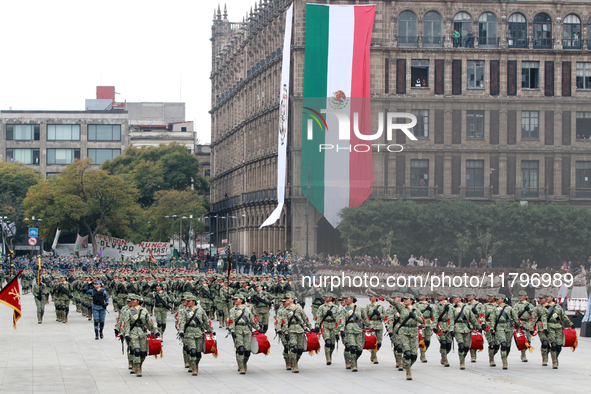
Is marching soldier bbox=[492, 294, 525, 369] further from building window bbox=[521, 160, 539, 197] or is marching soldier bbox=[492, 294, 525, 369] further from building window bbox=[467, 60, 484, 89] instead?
building window bbox=[467, 60, 484, 89]

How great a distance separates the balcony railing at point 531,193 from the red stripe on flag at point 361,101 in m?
11.1

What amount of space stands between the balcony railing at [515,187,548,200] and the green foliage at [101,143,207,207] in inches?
1771

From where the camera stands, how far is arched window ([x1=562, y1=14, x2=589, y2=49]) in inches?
2680

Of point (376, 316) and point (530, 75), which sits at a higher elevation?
point (530, 75)

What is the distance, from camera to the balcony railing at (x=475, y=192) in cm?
6819

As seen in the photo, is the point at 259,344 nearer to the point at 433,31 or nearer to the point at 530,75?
the point at 530,75

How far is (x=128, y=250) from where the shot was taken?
76.0 metres

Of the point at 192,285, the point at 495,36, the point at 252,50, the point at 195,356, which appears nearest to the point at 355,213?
the point at 495,36

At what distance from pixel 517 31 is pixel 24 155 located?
246ft

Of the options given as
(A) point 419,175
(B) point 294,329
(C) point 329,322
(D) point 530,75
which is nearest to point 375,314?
(C) point 329,322

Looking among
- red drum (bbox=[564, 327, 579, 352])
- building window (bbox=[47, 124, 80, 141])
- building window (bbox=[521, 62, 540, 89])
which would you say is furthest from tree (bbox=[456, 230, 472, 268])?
building window (bbox=[47, 124, 80, 141])

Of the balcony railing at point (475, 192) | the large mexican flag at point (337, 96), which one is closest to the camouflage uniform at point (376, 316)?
the large mexican flag at point (337, 96)

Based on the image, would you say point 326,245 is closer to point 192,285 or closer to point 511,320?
point 192,285

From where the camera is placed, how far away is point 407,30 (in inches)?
2761
